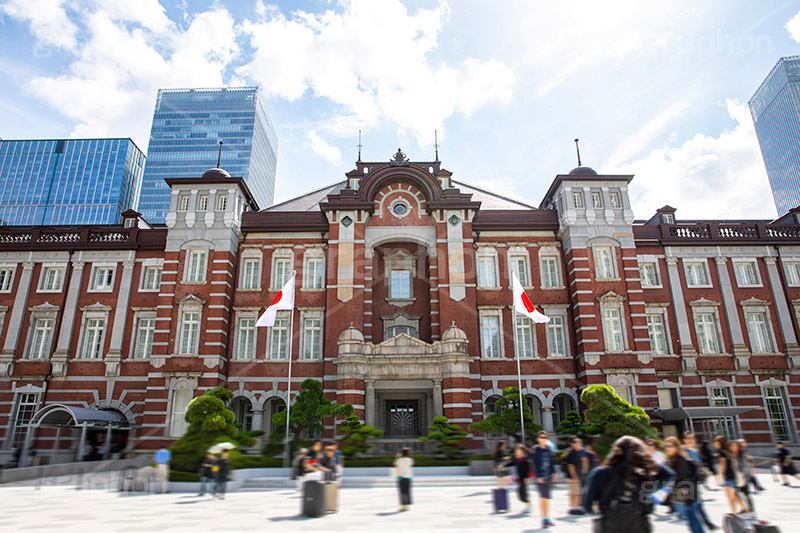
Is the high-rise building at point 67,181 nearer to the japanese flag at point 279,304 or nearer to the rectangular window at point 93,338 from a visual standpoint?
the rectangular window at point 93,338

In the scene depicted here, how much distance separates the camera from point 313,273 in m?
31.0

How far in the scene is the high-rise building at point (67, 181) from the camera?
330 ft

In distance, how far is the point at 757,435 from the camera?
2862 cm

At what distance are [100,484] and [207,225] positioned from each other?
1526 centimetres

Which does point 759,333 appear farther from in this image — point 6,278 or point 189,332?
point 6,278

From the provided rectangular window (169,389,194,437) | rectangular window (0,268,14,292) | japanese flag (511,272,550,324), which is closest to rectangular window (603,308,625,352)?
japanese flag (511,272,550,324)

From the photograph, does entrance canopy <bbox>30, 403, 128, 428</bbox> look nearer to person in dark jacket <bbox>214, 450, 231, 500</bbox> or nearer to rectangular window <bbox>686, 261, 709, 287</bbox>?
person in dark jacket <bbox>214, 450, 231, 500</bbox>

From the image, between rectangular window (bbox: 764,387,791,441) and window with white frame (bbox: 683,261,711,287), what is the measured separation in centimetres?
664

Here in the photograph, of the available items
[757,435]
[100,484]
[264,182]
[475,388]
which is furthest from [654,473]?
[264,182]

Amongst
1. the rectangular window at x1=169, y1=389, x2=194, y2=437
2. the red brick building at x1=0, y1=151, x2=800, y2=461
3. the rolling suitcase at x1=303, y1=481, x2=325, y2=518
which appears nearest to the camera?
the rolling suitcase at x1=303, y1=481, x2=325, y2=518

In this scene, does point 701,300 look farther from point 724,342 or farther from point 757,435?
point 757,435

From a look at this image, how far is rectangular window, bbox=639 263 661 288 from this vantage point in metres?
31.3

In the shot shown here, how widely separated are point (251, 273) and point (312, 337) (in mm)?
5398

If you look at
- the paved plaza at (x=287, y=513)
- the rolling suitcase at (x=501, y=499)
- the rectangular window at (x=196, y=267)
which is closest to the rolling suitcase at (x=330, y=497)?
the paved plaza at (x=287, y=513)
